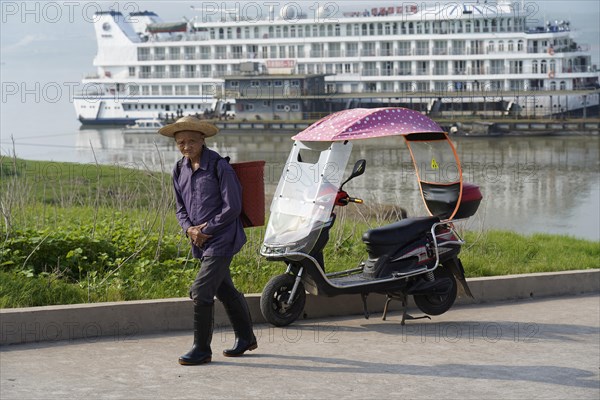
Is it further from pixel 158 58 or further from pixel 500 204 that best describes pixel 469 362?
pixel 158 58

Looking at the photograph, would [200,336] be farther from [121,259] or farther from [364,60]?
[364,60]

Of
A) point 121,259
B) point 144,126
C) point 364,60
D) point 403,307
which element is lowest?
point 403,307

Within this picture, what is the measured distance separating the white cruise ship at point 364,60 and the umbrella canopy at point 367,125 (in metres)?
52.9

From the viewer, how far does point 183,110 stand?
2616 inches

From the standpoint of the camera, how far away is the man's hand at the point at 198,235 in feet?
19.3

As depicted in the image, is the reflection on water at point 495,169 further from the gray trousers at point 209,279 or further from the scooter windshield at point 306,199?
the gray trousers at point 209,279

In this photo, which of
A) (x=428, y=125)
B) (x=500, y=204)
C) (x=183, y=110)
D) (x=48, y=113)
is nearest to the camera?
(x=428, y=125)

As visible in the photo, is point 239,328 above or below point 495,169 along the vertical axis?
below

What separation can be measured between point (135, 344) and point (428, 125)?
9.07ft

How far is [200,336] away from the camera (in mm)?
5992

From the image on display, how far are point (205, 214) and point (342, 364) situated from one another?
4.16ft

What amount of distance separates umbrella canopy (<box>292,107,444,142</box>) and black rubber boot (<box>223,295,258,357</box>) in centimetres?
155

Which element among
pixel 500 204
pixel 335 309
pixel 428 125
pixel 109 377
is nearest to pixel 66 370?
pixel 109 377

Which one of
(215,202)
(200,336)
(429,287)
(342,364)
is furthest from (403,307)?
(215,202)
